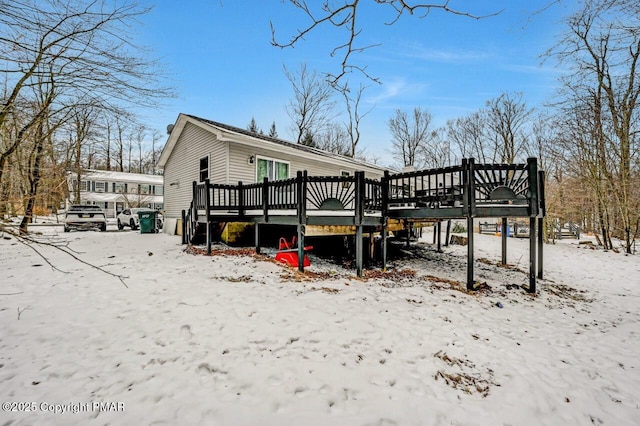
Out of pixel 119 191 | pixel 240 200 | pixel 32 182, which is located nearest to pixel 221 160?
pixel 240 200

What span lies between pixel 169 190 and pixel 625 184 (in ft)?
64.3

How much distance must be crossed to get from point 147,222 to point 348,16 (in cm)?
1520

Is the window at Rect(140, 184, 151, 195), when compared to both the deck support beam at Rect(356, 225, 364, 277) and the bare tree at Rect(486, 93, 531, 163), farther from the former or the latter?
the bare tree at Rect(486, 93, 531, 163)

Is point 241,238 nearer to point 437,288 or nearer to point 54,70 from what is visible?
point 437,288

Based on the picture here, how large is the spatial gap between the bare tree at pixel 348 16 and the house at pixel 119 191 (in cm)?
3114

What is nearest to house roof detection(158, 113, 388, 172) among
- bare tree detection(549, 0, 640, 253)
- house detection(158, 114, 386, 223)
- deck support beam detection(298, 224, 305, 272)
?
house detection(158, 114, 386, 223)

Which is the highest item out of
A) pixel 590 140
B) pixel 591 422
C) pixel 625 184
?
pixel 590 140

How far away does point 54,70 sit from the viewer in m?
2.53

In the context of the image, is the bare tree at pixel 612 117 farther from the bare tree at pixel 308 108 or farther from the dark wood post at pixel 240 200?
the bare tree at pixel 308 108

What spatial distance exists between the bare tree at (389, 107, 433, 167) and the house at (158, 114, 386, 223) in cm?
1791

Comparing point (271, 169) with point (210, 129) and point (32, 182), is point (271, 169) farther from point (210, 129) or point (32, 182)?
point (32, 182)

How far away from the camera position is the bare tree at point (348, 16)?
225 cm

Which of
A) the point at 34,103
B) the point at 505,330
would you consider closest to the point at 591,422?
the point at 505,330

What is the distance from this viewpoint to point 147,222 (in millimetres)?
14602
